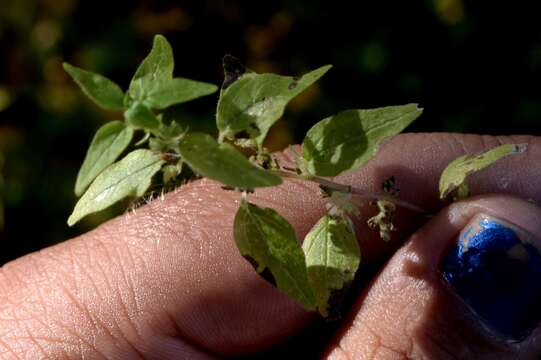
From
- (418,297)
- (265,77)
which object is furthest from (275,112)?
(418,297)

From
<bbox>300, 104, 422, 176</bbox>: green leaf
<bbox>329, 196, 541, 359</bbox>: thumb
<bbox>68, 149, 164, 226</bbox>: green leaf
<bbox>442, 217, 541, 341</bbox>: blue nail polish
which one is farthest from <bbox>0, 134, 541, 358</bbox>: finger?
<bbox>68, 149, 164, 226</bbox>: green leaf

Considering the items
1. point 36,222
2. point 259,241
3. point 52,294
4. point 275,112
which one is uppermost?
point 275,112

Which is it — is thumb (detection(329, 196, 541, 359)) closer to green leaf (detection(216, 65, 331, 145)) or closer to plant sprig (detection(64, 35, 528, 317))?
plant sprig (detection(64, 35, 528, 317))

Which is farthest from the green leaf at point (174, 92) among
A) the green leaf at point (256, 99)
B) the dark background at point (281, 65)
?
the dark background at point (281, 65)

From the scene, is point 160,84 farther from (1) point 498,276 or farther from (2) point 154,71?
(1) point 498,276

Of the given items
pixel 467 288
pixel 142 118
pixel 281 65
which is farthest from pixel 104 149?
pixel 281 65

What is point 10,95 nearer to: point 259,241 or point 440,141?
point 440,141
